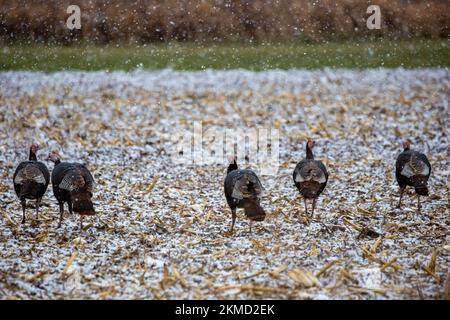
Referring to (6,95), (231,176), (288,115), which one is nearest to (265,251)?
(231,176)

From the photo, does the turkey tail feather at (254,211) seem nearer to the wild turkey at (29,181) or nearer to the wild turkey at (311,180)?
the wild turkey at (311,180)

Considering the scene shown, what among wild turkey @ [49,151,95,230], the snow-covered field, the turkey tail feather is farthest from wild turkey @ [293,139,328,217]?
wild turkey @ [49,151,95,230]

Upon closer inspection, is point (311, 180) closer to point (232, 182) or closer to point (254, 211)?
point (232, 182)

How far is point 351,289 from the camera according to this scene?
598cm

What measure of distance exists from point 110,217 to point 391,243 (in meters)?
3.99

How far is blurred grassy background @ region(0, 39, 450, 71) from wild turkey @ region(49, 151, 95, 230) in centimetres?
1194

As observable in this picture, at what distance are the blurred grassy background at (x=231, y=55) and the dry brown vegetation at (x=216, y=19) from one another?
1.50ft

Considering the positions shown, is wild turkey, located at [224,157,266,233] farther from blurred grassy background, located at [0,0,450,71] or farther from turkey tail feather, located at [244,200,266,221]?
blurred grassy background, located at [0,0,450,71]

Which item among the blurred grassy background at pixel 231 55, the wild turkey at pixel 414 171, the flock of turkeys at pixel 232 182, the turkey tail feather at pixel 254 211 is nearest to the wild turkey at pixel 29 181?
the flock of turkeys at pixel 232 182

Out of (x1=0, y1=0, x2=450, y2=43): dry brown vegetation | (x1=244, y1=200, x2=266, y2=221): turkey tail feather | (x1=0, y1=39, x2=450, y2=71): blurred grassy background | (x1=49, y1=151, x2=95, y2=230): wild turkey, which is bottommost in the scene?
(x1=244, y1=200, x2=266, y2=221): turkey tail feather

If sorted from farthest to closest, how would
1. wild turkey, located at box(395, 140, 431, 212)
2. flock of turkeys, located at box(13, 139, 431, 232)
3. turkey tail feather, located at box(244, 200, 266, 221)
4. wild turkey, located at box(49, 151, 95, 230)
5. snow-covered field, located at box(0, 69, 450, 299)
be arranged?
wild turkey, located at box(395, 140, 431, 212), flock of turkeys, located at box(13, 139, 431, 232), wild turkey, located at box(49, 151, 95, 230), turkey tail feather, located at box(244, 200, 266, 221), snow-covered field, located at box(0, 69, 450, 299)

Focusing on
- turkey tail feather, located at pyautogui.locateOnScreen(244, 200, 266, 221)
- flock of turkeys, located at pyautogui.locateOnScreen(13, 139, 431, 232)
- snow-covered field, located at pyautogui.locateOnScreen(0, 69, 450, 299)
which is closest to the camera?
snow-covered field, located at pyautogui.locateOnScreen(0, 69, 450, 299)

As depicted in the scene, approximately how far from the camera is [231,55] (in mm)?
20406

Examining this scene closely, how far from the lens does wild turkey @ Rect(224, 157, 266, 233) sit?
7.05 metres
